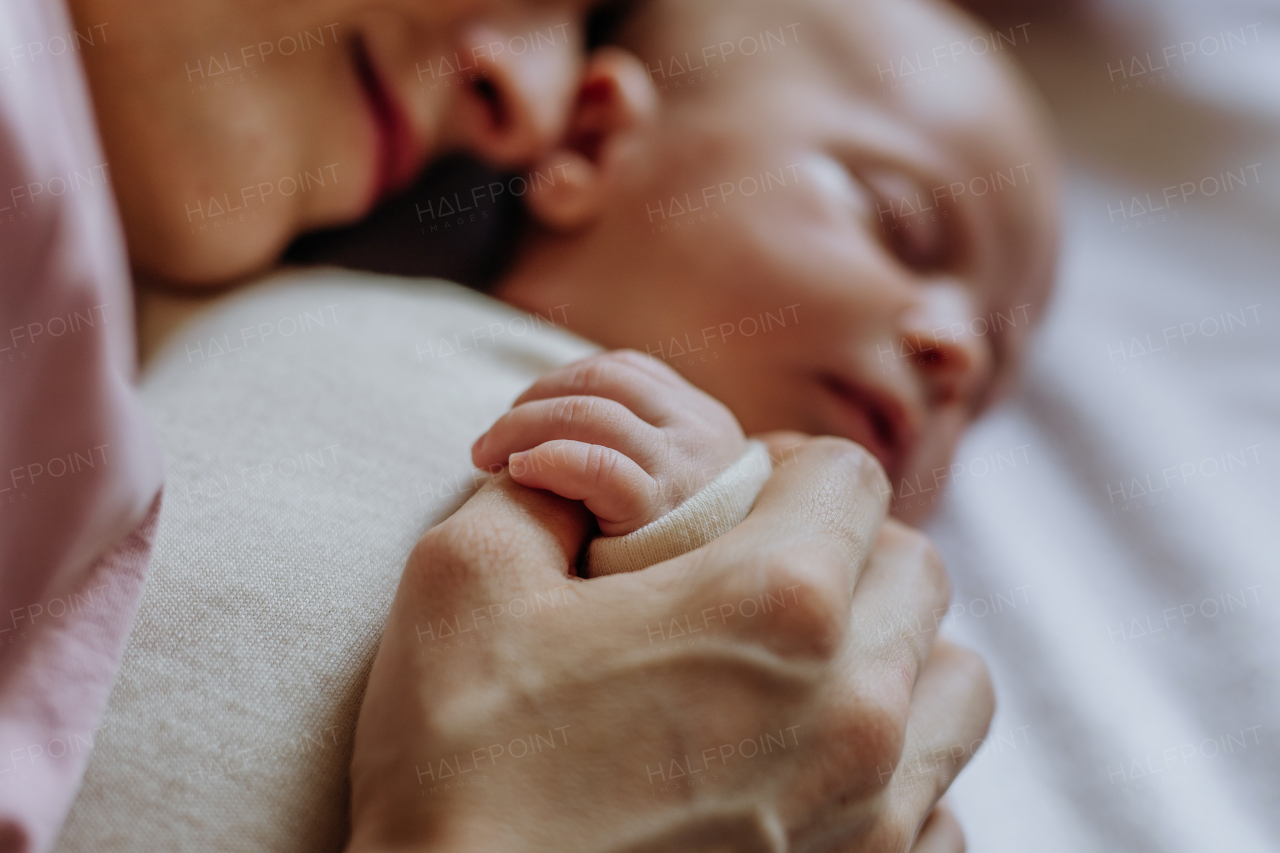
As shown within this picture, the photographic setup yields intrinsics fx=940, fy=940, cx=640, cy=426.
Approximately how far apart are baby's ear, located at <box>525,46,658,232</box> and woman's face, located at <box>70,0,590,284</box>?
0.14 ft

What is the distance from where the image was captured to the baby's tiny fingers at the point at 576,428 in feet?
1.92

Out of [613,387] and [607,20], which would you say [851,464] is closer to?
[613,387]

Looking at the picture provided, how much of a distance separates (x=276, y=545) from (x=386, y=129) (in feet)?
1.82

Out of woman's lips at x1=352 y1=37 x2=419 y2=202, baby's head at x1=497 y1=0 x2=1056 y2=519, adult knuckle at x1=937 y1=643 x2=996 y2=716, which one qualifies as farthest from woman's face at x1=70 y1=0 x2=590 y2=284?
adult knuckle at x1=937 y1=643 x2=996 y2=716

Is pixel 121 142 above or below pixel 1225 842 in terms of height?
above

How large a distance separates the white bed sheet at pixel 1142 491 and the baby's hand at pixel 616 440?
413 mm

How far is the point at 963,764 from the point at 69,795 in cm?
53

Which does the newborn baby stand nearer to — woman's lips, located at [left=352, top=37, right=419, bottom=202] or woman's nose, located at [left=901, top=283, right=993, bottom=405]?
woman's nose, located at [left=901, top=283, right=993, bottom=405]

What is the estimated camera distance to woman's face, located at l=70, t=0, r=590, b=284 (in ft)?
2.66

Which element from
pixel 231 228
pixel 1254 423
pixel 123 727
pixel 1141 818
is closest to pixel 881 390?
pixel 1141 818

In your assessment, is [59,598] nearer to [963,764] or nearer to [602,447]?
[602,447]

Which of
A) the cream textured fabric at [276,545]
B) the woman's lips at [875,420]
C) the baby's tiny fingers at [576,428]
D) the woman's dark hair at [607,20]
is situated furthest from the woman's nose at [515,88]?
the baby's tiny fingers at [576,428]

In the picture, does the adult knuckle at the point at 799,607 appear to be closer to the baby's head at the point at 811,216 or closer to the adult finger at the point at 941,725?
the adult finger at the point at 941,725

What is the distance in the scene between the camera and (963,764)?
63 cm
